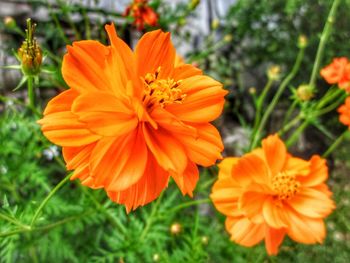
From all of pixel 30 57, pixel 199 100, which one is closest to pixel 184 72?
pixel 199 100

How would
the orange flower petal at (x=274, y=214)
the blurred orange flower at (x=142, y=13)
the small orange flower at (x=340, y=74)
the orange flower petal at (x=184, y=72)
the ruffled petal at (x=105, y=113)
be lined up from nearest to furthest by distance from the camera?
the ruffled petal at (x=105, y=113)
the orange flower petal at (x=184, y=72)
the orange flower petal at (x=274, y=214)
the small orange flower at (x=340, y=74)
the blurred orange flower at (x=142, y=13)

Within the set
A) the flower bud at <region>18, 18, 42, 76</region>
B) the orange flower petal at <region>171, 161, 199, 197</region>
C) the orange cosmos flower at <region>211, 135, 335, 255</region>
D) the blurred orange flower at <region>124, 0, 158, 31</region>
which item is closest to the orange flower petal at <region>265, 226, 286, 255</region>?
the orange cosmos flower at <region>211, 135, 335, 255</region>

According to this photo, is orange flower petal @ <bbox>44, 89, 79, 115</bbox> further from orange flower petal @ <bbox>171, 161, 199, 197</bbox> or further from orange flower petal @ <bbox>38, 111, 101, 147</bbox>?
orange flower petal @ <bbox>171, 161, 199, 197</bbox>

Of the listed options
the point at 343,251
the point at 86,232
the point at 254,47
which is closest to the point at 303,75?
the point at 254,47

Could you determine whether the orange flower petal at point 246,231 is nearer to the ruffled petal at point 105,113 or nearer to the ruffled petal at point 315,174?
the ruffled petal at point 315,174

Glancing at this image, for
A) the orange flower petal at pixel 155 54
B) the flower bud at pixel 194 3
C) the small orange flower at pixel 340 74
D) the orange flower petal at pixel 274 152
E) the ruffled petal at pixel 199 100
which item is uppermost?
the orange flower petal at pixel 155 54

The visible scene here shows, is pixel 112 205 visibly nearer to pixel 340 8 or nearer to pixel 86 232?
pixel 86 232

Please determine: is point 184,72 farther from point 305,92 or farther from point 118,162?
point 305,92

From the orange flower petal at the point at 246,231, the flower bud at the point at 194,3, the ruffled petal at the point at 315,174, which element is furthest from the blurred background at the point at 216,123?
the ruffled petal at the point at 315,174
